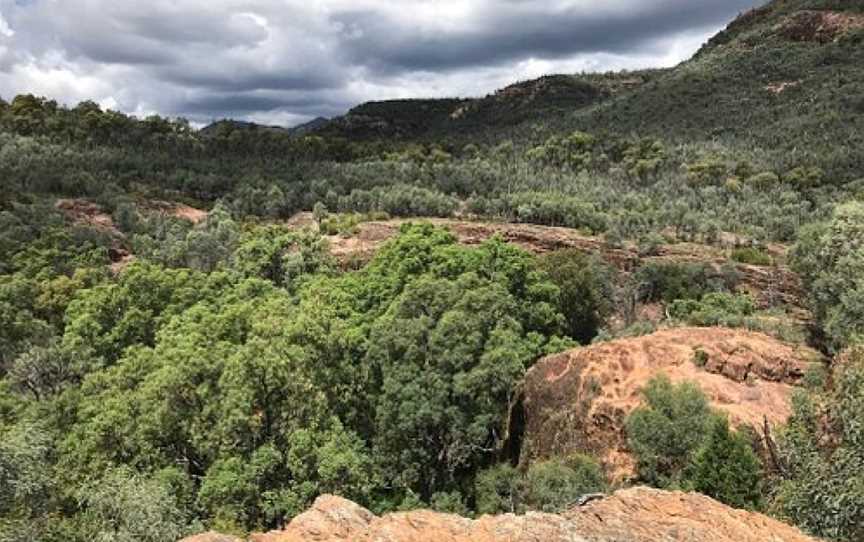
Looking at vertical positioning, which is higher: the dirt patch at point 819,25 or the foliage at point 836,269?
the dirt patch at point 819,25

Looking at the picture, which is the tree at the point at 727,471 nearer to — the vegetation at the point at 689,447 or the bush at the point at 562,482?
the vegetation at the point at 689,447

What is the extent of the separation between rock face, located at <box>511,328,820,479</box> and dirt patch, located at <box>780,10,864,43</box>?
162m

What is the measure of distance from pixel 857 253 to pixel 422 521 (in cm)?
4155

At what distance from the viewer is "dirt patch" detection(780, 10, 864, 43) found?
16475 cm

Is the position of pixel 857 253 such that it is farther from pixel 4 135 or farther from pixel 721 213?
pixel 4 135

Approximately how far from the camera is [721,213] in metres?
97.9

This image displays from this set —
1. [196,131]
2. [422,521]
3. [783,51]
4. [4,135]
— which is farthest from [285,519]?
[783,51]

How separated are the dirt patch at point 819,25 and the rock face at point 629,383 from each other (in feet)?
531

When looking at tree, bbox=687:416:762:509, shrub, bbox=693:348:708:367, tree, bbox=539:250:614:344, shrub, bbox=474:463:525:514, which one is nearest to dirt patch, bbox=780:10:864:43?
tree, bbox=539:250:614:344

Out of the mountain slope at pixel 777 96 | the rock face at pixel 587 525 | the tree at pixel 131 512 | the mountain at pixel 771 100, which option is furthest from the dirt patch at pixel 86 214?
the mountain slope at pixel 777 96

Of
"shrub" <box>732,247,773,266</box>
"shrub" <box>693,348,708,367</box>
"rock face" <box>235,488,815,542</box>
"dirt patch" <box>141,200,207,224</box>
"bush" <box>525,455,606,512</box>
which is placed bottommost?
"bush" <box>525,455,606,512</box>

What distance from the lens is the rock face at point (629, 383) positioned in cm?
2756

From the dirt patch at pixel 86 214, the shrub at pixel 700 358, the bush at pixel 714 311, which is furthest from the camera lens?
the dirt patch at pixel 86 214

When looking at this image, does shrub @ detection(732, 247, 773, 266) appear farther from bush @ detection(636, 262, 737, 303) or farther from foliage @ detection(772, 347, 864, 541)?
foliage @ detection(772, 347, 864, 541)
